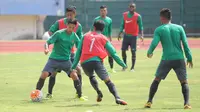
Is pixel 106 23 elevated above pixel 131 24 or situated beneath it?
elevated above

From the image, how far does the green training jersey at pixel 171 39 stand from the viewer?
38.4 feet

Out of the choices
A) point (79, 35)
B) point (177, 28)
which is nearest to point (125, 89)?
point (79, 35)

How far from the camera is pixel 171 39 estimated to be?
Result: 462 inches

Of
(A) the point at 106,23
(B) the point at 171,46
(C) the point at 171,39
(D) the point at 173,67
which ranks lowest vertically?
(A) the point at 106,23

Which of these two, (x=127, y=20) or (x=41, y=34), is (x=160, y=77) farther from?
(x=41, y=34)

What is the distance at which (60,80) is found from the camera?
18.5 meters

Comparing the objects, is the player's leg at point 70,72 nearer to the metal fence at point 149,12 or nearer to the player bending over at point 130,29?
the player bending over at point 130,29

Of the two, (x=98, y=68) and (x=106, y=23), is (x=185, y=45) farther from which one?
(x=106, y=23)

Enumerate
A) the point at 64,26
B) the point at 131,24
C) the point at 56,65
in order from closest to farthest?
the point at 56,65
the point at 64,26
the point at 131,24

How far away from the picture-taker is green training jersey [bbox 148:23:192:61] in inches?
461

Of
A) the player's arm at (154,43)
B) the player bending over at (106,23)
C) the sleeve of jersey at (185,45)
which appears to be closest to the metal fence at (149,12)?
the player bending over at (106,23)

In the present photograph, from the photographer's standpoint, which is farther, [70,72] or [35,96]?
[70,72]

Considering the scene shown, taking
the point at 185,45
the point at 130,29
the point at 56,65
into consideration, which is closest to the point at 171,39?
the point at 185,45

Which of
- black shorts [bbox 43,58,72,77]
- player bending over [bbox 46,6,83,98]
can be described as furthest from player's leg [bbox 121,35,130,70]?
black shorts [bbox 43,58,72,77]
